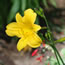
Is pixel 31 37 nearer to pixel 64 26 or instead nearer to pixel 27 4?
pixel 27 4

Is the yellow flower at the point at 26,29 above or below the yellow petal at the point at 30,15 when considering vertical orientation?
below

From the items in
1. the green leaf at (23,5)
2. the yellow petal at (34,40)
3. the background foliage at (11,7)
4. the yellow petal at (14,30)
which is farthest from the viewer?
the background foliage at (11,7)

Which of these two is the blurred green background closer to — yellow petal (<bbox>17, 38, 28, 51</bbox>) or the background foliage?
the background foliage

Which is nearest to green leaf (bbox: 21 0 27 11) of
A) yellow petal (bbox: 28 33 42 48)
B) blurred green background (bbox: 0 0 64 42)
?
blurred green background (bbox: 0 0 64 42)

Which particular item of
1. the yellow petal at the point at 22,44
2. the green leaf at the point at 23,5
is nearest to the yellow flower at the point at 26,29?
the yellow petal at the point at 22,44

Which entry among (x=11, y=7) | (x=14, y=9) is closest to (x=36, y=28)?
(x=14, y=9)

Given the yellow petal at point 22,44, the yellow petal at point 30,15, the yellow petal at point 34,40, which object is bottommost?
the yellow petal at point 22,44

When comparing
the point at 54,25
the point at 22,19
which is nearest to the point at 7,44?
the point at 54,25

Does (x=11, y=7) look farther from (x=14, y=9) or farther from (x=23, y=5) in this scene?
(x=23, y=5)

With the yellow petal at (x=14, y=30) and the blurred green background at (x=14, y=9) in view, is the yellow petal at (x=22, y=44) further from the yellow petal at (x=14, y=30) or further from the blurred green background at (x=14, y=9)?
the blurred green background at (x=14, y=9)
